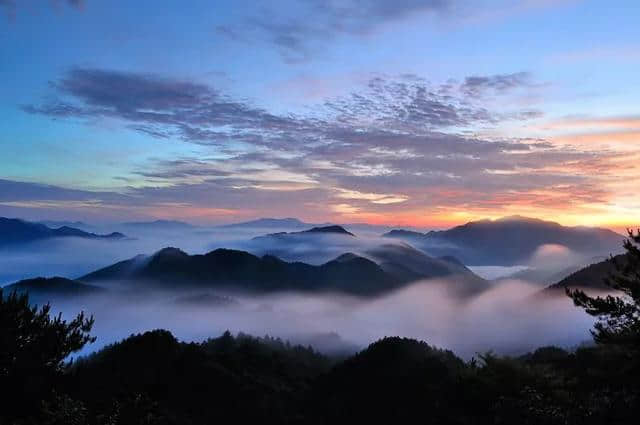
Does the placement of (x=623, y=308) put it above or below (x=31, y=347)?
above

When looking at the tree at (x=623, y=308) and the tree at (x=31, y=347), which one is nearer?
the tree at (x=623, y=308)

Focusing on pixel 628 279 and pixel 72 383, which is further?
pixel 72 383

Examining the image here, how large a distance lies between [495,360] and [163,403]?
66352 mm

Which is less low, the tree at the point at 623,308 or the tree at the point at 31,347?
the tree at the point at 623,308

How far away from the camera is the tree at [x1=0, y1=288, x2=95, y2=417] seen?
120ft

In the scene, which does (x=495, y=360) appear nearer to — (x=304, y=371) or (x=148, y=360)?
(x=148, y=360)

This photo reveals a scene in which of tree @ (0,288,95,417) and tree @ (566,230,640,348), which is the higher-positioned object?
tree @ (566,230,640,348)

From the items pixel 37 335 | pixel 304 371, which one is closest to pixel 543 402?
pixel 37 335

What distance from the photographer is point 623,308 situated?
112ft

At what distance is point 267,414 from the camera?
4018 inches

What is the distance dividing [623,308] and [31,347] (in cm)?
4166

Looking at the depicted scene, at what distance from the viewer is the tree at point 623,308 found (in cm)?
3325

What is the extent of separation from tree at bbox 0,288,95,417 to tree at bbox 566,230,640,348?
3810 cm

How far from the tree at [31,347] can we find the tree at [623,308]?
38103 mm
